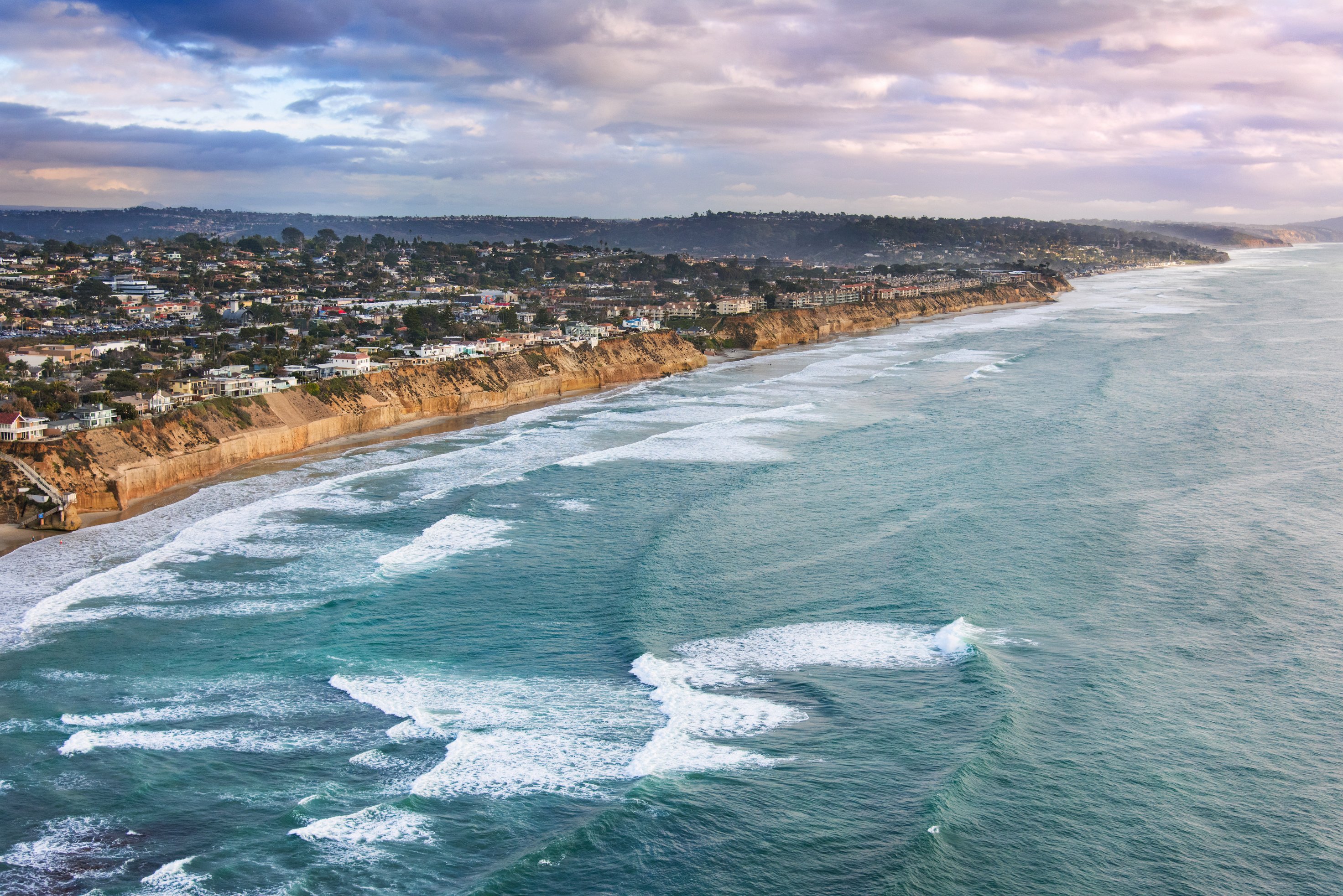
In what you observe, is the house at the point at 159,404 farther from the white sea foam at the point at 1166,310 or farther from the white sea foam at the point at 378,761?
the white sea foam at the point at 1166,310

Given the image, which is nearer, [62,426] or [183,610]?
[183,610]

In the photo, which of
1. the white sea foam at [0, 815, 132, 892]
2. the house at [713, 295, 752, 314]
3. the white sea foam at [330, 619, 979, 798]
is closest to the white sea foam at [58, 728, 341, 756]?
the white sea foam at [330, 619, 979, 798]

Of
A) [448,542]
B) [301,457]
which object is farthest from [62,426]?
[448,542]

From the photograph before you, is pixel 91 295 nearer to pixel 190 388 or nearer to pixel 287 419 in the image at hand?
pixel 190 388

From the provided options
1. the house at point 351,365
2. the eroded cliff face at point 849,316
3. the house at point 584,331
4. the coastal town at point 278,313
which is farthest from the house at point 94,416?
the eroded cliff face at point 849,316

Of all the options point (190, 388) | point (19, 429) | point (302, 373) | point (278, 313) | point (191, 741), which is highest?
point (278, 313)

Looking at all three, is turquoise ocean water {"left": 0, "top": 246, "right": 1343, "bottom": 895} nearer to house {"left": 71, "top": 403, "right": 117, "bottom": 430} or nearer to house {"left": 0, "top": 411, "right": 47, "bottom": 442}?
house {"left": 71, "top": 403, "right": 117, "bottom": 430}
